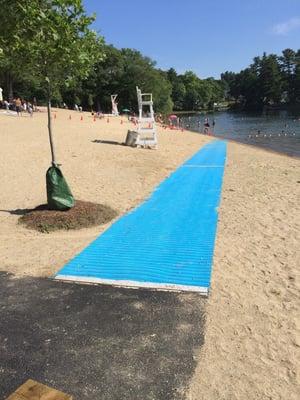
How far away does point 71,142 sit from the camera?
22.5 meters

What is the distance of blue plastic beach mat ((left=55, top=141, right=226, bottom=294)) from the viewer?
633 cm

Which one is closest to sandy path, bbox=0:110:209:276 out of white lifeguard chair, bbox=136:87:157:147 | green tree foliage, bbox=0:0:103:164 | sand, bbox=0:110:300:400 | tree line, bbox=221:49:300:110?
sand, bbox=0:110:300:400

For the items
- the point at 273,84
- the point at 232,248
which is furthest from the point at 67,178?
the point at 273,84

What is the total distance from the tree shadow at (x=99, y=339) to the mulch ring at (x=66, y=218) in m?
2.86

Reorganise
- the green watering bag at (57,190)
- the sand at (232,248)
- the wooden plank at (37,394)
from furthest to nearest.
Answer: the green watering bag at (57,190) → the sand at (232,248) → the wooden plank at (37,394)

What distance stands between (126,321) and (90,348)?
67 centimetres

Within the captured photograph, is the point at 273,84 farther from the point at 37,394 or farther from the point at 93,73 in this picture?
the point at 37,394

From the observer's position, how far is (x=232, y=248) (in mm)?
7656

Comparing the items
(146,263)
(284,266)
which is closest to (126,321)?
(146,263)

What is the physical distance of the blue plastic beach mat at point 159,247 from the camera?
249 inches

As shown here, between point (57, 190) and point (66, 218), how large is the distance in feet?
2.23

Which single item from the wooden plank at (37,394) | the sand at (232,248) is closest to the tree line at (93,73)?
the sand at (232,248)

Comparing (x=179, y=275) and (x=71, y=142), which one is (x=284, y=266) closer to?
(x=179, y=275)

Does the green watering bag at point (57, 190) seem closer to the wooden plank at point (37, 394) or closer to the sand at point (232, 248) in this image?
the sand at point (232, 248)
